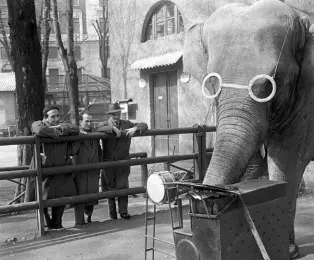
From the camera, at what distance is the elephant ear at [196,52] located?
177 inches

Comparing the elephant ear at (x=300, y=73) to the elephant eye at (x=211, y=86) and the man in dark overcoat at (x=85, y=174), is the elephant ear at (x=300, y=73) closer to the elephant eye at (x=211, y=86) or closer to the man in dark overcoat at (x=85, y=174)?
the elephant eye at (x=211, y=86)

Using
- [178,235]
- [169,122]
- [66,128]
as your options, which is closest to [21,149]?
[66,128]

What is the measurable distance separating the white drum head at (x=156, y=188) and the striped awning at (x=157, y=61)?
1075 centimetres

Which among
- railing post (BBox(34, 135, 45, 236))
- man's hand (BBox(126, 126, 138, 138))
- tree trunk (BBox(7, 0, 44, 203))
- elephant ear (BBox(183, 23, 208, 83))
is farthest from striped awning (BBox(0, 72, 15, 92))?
elephant ear (BBox(183, 23, 208, 83))

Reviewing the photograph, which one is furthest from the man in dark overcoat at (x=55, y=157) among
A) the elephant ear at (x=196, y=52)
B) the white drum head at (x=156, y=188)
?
the white drum head at (x=156, y=188)

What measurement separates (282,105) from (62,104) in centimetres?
3804

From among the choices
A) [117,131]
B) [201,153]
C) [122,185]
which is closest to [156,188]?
[117,131]

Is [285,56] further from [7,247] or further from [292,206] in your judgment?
[7,247]

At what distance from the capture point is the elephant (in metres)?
3.42

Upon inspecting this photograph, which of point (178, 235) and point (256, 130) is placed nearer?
point (178, 235)

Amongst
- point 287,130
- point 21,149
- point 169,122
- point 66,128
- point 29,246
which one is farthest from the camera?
point 169,122

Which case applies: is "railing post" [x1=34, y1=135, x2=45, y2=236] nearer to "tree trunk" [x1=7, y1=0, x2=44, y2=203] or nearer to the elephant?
"tree trunk" [x1=7, y1=0, x2=44, y2=203]

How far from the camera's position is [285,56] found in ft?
12.4

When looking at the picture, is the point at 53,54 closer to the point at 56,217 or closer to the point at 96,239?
the point at 56,217
